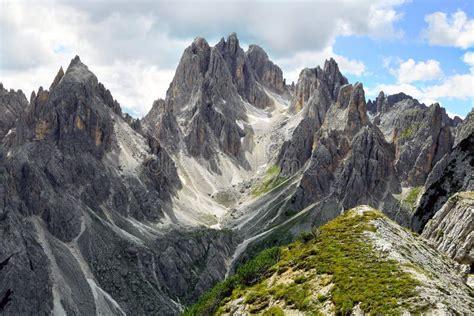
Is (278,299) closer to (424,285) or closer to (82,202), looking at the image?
(424,285)

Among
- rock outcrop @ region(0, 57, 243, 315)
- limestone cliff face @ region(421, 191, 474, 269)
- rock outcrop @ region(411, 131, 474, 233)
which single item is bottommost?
limestone cliff face @ region(421, 191, 474, 269)

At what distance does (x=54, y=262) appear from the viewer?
158m

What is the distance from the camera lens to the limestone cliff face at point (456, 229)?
163 feet

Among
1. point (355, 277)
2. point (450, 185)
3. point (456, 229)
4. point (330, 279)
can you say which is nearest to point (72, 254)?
point (450, 185)

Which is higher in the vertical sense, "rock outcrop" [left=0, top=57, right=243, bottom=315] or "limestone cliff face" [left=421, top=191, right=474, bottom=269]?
"rock outcrop" [left=0, top=57, right=243, bottom=315]

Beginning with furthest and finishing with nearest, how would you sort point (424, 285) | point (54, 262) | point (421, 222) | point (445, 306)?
point (54, 262)
point (421, 222)
point (424, 285)
point (445, 306)

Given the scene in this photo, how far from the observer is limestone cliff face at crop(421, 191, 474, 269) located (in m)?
49.8

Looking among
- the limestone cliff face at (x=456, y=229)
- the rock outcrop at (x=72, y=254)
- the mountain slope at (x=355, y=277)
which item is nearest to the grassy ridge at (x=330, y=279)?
the mountain slope at (x=355, y=277)

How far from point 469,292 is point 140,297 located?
139 meters

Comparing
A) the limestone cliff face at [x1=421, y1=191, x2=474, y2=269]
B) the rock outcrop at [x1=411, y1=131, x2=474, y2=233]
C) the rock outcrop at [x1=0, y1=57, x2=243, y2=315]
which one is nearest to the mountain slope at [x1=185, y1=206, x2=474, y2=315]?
the limestone cliff face at [x1=421, y1=191, x2=474, y2=269]

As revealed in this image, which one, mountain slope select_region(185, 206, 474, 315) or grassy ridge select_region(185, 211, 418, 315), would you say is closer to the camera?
mountain slope select_region(185, 206, 474, 315)

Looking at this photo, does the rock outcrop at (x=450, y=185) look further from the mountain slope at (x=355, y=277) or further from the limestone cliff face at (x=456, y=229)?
the mountain slope at (x=355, y=277)

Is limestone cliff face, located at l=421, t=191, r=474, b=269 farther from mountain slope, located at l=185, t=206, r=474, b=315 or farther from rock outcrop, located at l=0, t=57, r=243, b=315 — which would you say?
rock outcrop, located at l=0, t=57, r=243, b=315

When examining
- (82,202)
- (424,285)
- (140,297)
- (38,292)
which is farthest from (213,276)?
(424,285)
